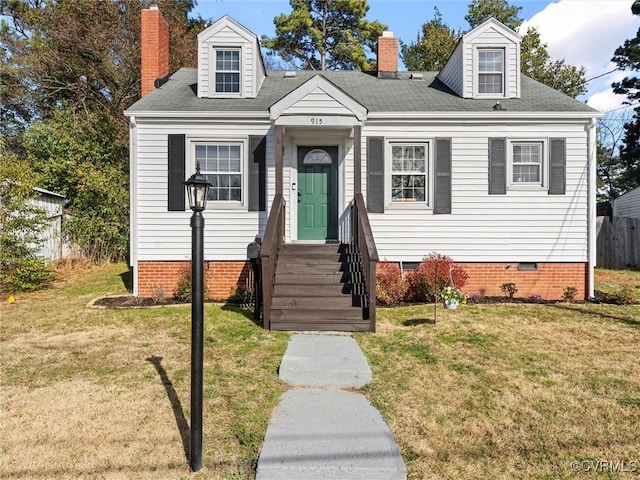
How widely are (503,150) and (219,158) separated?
5912 mm

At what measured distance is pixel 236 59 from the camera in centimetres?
892

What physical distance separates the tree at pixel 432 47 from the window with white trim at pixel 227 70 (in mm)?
13232

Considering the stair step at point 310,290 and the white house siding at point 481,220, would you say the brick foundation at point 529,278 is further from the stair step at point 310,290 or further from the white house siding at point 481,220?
the stair step at point 310,290

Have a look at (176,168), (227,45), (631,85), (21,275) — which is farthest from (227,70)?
(631,85)

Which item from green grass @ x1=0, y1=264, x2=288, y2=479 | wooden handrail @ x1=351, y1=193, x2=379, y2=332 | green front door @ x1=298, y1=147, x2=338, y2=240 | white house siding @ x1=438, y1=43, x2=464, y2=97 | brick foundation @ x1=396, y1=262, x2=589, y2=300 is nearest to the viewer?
green grass @ x1=0, y1=264, x2=288, y2=479

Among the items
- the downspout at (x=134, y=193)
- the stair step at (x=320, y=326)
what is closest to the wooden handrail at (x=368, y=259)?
the stair step at (x=320, y=326)

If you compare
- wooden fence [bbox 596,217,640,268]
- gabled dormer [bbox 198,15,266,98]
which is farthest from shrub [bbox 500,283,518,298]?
wooden fence [bbox 596,217,640,268]

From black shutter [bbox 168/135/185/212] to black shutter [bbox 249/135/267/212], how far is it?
55.0 inches

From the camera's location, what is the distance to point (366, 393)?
12.6 ft

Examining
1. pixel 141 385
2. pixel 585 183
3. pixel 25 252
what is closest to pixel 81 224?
pixel 25 252

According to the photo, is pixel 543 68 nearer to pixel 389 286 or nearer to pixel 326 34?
pixel 326 34

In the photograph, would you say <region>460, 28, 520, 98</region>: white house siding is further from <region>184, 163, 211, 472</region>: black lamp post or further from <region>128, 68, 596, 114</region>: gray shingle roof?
<region>184, 163, 211, 472</region>: black lamp post

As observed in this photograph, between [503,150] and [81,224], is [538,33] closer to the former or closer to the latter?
[503,150]

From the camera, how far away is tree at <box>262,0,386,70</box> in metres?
22.4
